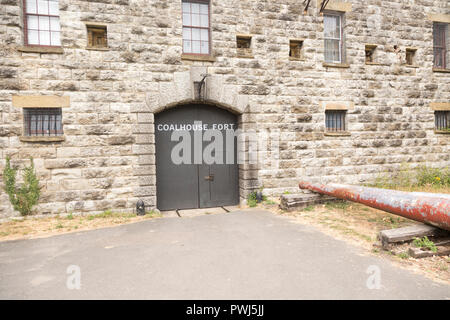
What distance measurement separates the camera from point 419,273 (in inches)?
127

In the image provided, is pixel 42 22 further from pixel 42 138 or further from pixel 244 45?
pixel 244 45

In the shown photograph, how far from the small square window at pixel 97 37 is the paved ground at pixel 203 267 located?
471cm

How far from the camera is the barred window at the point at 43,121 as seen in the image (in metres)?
6.29

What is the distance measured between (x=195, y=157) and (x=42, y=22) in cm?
504

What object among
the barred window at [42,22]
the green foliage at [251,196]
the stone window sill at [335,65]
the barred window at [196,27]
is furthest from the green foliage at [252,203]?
the barred window at [42,22]

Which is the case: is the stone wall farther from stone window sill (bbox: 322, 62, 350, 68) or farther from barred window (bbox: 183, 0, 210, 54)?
barred window (bbox: 183, 0, 210, 54)

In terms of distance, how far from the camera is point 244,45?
25.2 feet

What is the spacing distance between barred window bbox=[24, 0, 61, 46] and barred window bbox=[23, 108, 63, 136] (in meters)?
1.67

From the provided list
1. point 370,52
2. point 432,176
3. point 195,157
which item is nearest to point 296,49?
point 370,52

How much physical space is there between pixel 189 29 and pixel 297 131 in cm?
430

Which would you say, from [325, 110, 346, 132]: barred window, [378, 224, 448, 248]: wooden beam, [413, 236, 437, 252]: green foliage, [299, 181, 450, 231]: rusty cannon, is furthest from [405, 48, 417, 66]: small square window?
[413, 236, 437, 252]: green foliage

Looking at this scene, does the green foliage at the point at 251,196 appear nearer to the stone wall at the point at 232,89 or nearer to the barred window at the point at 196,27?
the stone wall at the point at 232,89
